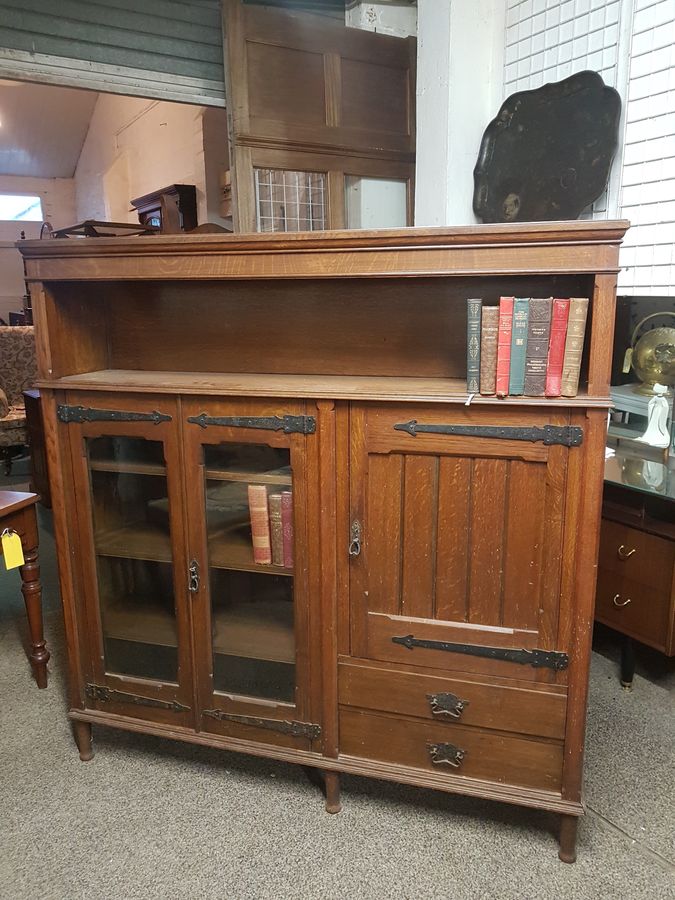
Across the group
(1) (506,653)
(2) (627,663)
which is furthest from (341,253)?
(2) (627,663)

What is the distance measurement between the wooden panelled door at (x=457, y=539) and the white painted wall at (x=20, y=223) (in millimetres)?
8720

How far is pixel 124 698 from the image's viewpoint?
1849 mm

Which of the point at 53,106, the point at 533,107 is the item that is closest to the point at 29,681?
the point at 533,107

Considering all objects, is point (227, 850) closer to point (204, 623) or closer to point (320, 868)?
point (320, 868)

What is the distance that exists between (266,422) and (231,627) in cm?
58

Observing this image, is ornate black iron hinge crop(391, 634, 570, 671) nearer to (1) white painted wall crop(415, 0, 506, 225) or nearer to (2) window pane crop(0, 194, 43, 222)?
(1) white painted wall crop(415, 0, 506, 225)

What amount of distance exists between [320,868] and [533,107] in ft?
8.79

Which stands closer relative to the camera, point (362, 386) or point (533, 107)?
point (362, 386)

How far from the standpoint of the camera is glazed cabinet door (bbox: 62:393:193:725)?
1.71 metres

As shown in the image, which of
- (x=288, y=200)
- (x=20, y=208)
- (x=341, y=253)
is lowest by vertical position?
(x=341, y=253)

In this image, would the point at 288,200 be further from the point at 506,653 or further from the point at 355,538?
the point at 506,653

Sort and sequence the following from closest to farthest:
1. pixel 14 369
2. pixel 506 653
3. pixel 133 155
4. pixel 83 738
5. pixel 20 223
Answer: pixel 506 653
pixel 83 738
pixel 14 369
pixel 133 155
pixel 20 223

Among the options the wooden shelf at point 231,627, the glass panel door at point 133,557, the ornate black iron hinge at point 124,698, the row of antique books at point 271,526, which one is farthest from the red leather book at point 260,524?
the ornate black iron hinge at point 124,698

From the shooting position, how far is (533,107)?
103 inches
